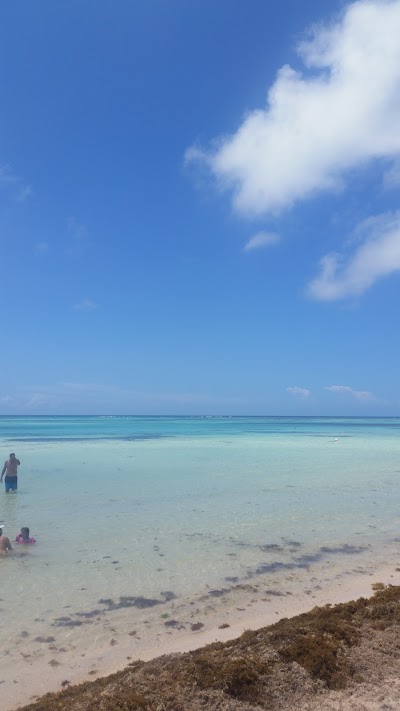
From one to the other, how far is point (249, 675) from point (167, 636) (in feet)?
8.46

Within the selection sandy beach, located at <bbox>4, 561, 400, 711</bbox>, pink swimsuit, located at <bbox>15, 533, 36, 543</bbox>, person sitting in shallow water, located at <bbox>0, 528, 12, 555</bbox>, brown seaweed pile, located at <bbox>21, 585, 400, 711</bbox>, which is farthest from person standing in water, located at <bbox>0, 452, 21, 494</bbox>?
brown seaweed pile, located at <bbox>21, 585, 400, 711</bbox>

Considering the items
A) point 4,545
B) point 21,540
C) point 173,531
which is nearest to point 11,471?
point 21,540

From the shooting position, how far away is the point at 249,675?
4.62 meters

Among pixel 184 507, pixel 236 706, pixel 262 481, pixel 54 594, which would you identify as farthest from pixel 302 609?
pixel 262 481

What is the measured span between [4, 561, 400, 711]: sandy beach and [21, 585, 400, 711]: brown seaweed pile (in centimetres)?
23

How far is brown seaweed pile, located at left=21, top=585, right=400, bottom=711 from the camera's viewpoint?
432 centimetres

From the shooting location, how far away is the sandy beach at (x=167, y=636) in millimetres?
5695

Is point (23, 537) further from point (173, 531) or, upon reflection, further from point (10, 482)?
point (10, 482)

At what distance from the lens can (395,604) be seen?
6516 mm

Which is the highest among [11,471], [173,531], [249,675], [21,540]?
[11,471]

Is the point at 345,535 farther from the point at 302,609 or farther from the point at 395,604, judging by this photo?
the point at 395,604

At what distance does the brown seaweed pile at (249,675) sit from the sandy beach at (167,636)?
23 centimetres

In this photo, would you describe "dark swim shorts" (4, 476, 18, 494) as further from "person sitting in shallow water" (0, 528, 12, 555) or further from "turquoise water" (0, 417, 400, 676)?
"person sitting in shallow water" (0, 528, 12, 555)

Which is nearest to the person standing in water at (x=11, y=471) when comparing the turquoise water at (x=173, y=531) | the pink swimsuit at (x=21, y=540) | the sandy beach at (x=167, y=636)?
the turquoise water at (x=173, y=531)
